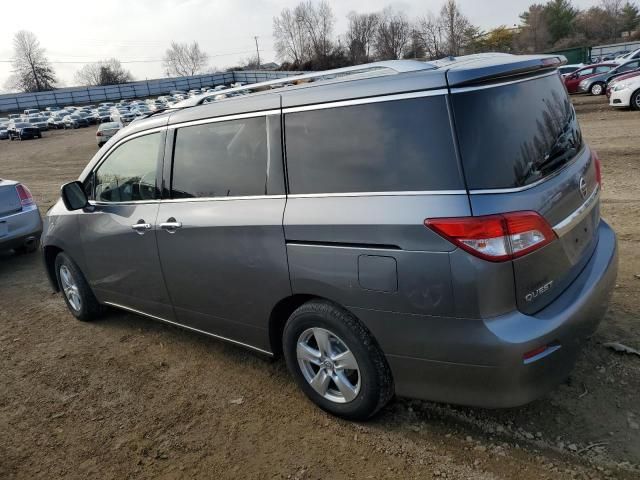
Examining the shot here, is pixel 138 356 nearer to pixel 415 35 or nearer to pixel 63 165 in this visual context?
pixel 63 165

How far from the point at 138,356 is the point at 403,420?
2.30 meters

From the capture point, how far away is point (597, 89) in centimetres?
2280

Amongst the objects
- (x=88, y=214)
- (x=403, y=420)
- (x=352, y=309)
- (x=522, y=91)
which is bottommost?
(x=403, y=420)

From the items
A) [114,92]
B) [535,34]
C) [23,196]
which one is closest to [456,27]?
[535,34]

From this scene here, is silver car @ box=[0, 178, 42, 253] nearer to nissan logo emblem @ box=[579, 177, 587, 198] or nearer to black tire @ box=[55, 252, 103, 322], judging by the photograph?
black tire @ box=[55, 252, 103, 322]

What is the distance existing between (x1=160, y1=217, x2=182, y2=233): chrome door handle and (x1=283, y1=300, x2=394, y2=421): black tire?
1077mm

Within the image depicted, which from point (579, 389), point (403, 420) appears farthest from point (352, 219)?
point (579, 389)

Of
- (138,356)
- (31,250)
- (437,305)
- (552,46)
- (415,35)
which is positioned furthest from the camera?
(415,35)

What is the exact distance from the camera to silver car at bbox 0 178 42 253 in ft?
23.2

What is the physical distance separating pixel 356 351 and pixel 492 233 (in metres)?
0.98

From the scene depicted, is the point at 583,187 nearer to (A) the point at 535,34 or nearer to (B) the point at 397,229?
(B) the point at 397,229

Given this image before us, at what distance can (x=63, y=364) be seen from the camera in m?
4.25

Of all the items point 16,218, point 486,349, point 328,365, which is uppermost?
point 16,218

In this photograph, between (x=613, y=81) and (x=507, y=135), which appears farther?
(x=613, y=81)
